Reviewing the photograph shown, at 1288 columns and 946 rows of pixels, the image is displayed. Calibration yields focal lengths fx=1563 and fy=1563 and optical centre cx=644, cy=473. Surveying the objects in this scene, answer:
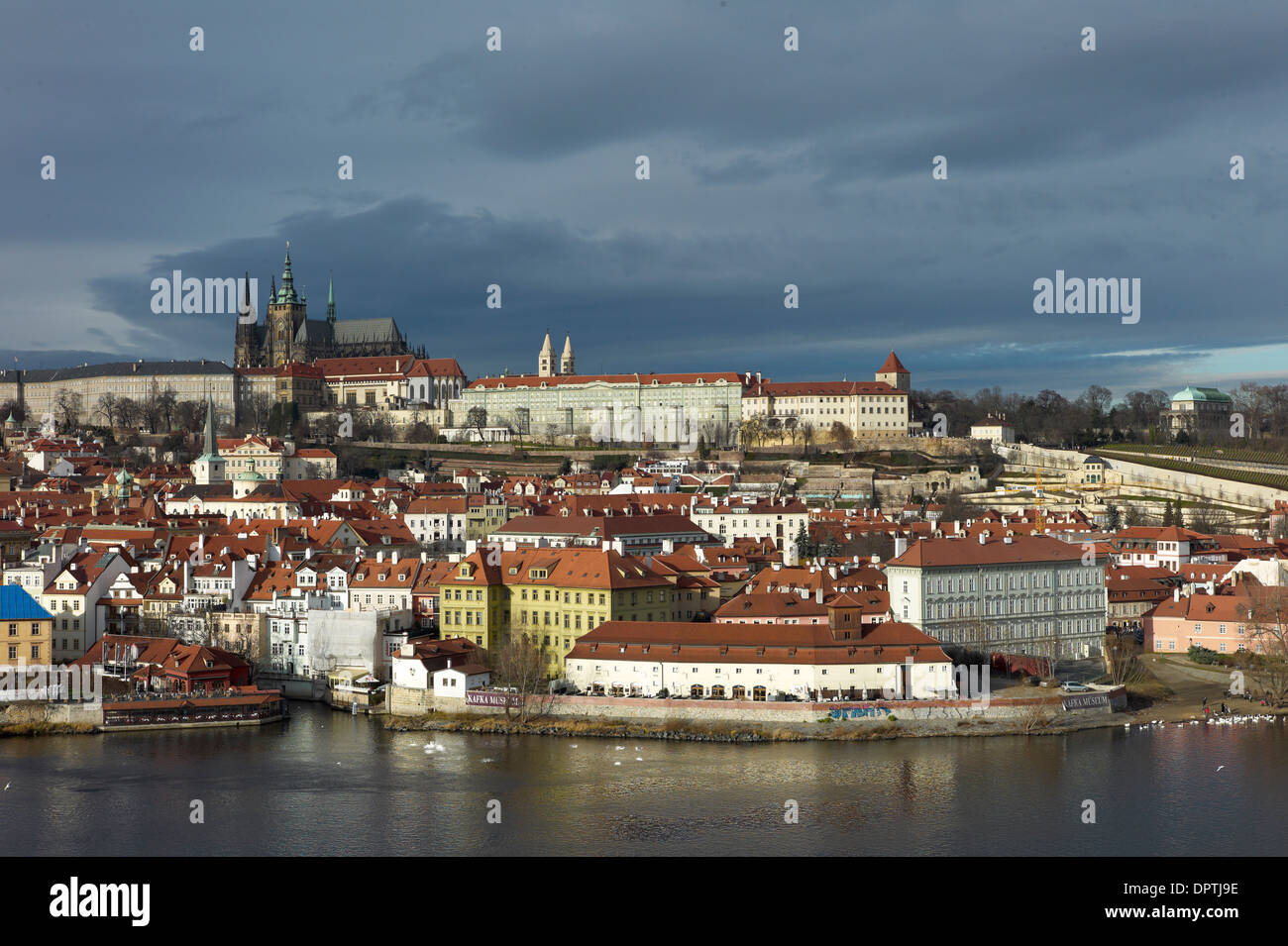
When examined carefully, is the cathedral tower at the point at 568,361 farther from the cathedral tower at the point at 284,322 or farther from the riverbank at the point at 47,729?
the riverbank at the point at 47,729

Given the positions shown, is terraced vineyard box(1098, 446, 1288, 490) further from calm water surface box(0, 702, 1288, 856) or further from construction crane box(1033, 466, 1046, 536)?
calm water surface box(0, 702, 1288, 856)

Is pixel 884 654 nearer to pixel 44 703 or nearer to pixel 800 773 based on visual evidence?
pixel 800 773

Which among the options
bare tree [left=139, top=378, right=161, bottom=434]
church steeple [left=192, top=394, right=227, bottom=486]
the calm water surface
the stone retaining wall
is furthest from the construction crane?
bare tree [left=139, top=378, right=161, bottom=434]

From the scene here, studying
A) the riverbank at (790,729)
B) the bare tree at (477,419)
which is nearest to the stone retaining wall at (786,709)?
the riverbank at (790,729)

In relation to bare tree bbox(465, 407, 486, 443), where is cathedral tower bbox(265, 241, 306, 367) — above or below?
→ above

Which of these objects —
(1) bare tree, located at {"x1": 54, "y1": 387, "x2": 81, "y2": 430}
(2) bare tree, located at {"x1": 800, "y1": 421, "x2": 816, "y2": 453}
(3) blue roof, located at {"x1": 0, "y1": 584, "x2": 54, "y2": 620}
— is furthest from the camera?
(1) bare tree, located at {"x1": 54, "y1": 387, "x2": 81, "y2": 430}

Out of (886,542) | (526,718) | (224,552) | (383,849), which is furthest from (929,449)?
(383,849)

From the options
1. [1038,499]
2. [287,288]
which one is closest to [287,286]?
[287,288]

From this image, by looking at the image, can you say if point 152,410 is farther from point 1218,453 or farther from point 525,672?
point 525,672
